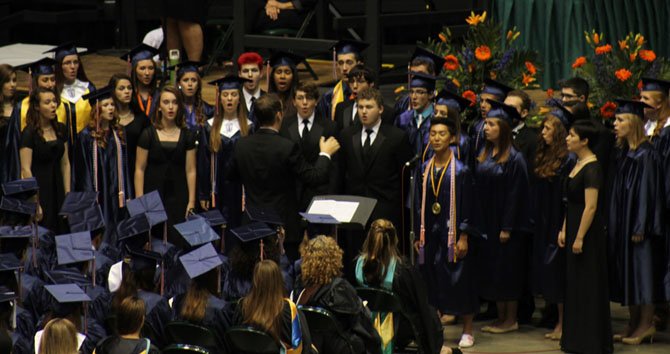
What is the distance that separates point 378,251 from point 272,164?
1.66m

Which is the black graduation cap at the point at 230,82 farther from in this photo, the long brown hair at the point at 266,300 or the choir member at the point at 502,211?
the long brown hair at the point at 266,300

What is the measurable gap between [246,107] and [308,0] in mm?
3812

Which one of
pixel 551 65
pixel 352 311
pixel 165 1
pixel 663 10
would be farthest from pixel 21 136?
pixel 663 10

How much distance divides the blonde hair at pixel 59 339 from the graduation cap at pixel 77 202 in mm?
3027

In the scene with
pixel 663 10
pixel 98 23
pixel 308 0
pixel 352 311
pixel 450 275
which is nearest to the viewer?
pixel 352 311

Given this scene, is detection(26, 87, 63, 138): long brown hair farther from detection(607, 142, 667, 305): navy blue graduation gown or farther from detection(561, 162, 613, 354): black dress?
detection(607, 142, 667, 305): navy blue graduation gown

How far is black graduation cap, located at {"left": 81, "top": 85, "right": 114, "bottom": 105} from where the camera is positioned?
37.7ft

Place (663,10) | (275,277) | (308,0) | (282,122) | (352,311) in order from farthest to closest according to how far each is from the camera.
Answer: (308,0) < (663,10) < (282,122) < (352,311) < (275,277)

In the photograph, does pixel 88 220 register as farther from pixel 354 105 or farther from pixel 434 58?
pixel 434 58

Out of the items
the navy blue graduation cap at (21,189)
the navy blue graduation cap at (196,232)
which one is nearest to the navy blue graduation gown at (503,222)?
the navy blue graduation cap at (196,232)

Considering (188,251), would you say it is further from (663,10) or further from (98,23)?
(98,23)

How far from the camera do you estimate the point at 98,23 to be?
61.9ft

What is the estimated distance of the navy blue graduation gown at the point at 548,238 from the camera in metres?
10.8

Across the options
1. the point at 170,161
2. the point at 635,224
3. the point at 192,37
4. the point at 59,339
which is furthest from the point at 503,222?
the point at 192,37
